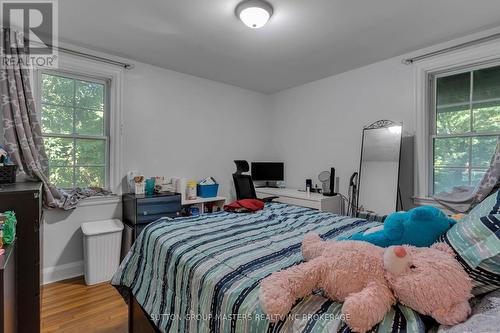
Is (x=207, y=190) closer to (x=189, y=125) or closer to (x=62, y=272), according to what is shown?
(x=189, y=125)

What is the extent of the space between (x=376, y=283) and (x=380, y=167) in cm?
247

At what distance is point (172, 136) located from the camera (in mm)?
3422

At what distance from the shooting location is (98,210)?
2.87 meters

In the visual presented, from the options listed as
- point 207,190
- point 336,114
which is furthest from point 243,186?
point 336,114

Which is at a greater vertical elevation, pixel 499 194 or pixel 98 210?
pixel 499 194

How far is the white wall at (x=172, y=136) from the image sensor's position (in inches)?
106

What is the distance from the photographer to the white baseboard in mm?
2561

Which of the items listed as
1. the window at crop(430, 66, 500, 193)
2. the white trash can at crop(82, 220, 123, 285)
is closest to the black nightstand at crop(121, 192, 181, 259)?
the white trash can at crop(82, 220, 123, 285)

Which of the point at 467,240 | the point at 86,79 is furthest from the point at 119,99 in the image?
the point at 467,240

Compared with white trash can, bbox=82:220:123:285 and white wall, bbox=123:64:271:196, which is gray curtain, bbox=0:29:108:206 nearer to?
white trash can, bbox=82:220:123:285

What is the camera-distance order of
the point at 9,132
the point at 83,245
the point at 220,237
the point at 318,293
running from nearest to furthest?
the point at 318,293, the point at 220,237, the point at 9,132, the point at 83,245

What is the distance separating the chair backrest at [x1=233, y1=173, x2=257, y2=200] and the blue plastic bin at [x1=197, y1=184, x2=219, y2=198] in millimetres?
404

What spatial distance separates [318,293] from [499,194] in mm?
773

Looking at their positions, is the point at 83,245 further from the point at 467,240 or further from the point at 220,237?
the point at 467,240
